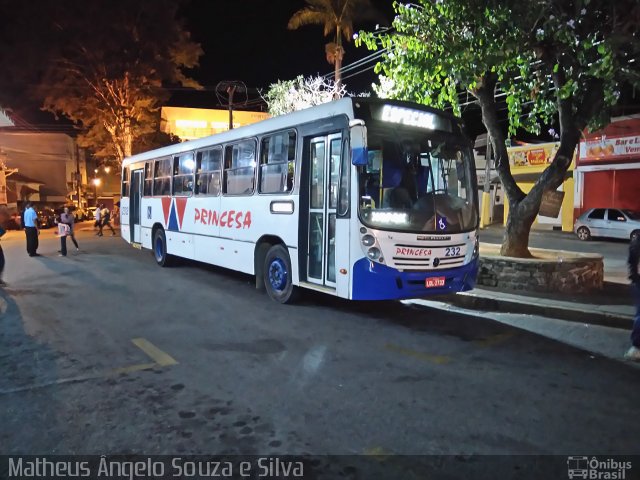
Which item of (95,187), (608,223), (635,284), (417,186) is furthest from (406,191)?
(95,187)

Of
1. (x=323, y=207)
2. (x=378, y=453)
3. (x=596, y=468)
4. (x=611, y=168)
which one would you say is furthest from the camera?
(x=611, y=168)

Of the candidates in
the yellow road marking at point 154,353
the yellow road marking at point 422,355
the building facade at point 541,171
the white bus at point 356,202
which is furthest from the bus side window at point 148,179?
the building facade at point 541,171

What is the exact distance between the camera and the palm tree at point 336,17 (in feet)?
78.3

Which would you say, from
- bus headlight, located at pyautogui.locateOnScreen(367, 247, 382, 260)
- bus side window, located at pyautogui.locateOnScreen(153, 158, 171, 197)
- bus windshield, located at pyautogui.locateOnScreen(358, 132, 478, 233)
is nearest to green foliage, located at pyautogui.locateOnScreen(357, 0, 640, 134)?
bus windshield, located at pyautogui.locateOnScreen(358, 132, 478, 233)

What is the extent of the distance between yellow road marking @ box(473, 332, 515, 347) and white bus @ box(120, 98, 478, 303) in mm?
1061

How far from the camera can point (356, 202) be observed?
7082 millimetres

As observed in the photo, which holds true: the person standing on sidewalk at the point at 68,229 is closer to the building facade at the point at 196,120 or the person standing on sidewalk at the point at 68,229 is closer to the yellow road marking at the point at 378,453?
the yellow road marking at the point at 378,453

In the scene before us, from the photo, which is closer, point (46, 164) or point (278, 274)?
point (278, 274)

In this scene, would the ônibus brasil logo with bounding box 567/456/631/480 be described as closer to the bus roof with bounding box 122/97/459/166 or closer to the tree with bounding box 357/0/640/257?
the bus roof with bounding box 122/97/459/166

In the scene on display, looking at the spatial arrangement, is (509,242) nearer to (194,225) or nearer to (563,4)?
(563,4)

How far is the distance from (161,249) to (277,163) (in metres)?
6.34

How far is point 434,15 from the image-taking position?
9578 mm

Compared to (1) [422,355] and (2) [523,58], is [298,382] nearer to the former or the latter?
(1) [422,355]

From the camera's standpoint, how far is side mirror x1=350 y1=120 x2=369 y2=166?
A: 22.0 ft
